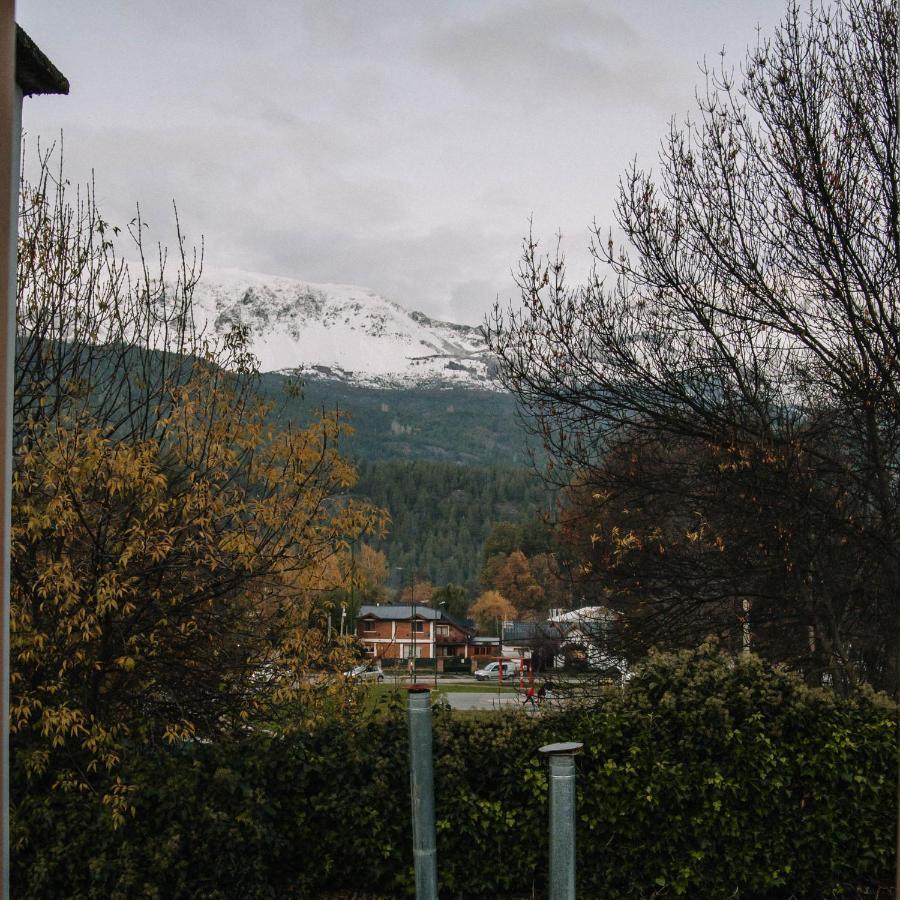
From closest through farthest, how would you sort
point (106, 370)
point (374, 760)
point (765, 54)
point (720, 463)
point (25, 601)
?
1. point (25, 601)
2. point (374, 760)
3. point (106, 370)
4. point (765, 54)
5. point (720, 463)

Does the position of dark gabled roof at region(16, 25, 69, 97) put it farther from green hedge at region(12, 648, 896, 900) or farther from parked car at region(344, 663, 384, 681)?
parked car at region(344, 663, 384, 681)

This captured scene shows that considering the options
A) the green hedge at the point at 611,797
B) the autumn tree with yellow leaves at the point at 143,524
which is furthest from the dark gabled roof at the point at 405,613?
the green hedge at the point at 611,797

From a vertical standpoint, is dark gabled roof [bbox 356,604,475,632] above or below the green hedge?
below

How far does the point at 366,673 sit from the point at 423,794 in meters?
2.32

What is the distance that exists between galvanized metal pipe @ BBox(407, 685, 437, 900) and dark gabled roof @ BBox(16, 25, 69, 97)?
211 cm

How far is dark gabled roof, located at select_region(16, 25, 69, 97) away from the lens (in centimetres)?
259

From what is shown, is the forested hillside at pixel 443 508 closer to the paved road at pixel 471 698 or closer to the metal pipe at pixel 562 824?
the paved road at pixel 471 698

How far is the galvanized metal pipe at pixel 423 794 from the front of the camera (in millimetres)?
2906

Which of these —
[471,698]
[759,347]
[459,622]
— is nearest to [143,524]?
[759,347]

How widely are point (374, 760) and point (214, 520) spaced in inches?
53.5

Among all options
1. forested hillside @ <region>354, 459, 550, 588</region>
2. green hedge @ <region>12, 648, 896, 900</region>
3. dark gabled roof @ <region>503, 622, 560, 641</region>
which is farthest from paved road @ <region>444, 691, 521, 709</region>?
forested hillside @ <region>354, 459, 550, 588</region>

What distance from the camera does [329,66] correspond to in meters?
3.09

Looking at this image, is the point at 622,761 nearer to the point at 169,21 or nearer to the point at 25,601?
the point at 25,601

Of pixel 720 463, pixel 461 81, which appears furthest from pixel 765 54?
pixel 461 81
